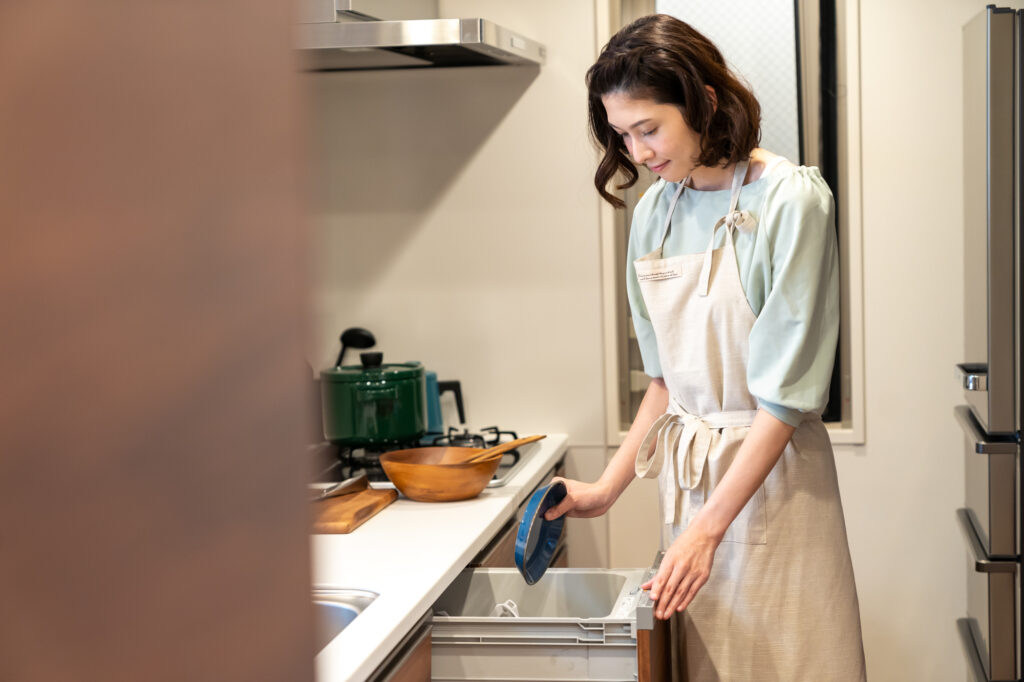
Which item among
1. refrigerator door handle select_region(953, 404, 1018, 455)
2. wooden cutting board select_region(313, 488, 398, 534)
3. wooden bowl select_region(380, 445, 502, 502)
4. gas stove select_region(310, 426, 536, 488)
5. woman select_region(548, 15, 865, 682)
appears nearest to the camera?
woman select_region(548, 15, 865, 682)

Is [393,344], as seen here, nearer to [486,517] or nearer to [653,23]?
[486,517]

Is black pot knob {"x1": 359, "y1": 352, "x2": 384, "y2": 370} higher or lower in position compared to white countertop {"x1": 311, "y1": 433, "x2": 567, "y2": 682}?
higher

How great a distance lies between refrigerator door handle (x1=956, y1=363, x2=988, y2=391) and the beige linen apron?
81 centimetres

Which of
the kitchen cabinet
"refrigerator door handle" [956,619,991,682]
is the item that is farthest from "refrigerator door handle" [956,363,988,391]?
the kitchen cabinet

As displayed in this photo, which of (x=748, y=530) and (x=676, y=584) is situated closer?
(x=676, y=584)

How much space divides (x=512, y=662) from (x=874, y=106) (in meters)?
1.65

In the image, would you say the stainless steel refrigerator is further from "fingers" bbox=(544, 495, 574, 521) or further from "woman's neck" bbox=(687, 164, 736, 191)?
"fingers" bbox=(544, 495, 574, 521)

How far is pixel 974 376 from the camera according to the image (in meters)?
2.21

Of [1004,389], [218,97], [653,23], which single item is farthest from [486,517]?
[218,97]

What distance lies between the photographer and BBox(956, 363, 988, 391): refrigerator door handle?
7.14 feet

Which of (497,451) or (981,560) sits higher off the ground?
(497,451)

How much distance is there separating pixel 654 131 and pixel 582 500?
1.71ft

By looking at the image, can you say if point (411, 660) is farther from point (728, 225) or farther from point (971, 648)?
point (971, 648)

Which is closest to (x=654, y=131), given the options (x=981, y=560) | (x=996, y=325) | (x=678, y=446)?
(x=678, y=446)
